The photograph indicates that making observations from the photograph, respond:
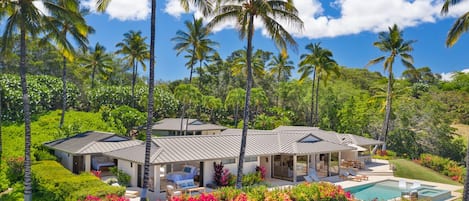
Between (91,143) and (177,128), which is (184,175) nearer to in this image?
(91,143)

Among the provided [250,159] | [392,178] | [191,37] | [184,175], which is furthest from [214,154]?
[191,37]

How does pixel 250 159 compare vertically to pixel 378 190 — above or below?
above

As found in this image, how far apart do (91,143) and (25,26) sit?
28.5ft

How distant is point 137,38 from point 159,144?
2350 cm

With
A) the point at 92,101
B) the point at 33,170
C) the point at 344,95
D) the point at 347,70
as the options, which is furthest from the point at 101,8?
the point at 347,70

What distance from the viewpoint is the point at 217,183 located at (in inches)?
810

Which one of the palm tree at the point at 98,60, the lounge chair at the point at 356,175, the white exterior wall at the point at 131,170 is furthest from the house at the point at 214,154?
the palm tree at the point at 98,60

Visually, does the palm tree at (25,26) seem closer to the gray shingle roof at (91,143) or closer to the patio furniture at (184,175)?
the gray shingle roof at (91,143)

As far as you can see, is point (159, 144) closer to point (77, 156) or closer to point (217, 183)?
point (217, 183)

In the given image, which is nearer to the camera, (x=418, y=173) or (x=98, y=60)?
(x=418, y=173)

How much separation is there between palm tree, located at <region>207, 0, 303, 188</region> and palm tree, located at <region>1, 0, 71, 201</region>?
7.92 metres

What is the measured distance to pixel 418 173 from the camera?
1081 inches

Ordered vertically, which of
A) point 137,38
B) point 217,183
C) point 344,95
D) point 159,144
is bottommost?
point 217,183

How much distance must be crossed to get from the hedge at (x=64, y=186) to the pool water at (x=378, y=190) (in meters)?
13.2
